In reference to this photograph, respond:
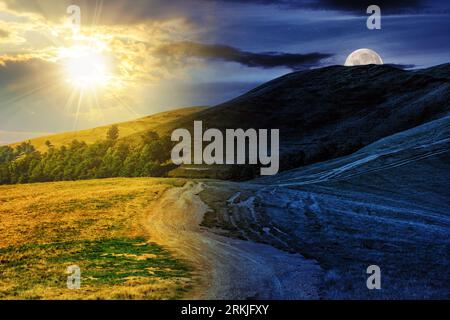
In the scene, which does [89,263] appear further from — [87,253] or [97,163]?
[97,163]

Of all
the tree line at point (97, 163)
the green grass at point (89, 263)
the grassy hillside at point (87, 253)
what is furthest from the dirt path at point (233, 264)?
the tree line at point (97, 163)

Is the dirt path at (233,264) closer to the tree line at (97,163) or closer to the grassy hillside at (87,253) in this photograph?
the grassy hillside at (87,253)

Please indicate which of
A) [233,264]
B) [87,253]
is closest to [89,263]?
[87,253]

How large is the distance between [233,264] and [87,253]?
1169 centimetres

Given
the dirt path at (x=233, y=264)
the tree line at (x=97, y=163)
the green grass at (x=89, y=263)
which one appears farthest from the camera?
the tree line at (x=97, y=163)

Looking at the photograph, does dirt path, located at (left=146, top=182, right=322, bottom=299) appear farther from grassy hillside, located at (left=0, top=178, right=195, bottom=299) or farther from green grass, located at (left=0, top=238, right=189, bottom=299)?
green grass, located at (left=0, top=238, right=189, bottom=299)

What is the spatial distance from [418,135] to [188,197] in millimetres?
80209

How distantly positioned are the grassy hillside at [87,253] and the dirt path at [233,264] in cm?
136

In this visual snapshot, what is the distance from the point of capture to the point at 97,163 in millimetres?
148750

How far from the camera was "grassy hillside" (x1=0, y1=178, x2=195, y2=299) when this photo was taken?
81.9ft

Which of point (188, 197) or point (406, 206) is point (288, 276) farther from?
point (406, 206)

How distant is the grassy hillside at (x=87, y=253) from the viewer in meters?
25.0
